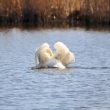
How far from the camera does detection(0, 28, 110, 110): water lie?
12.8 meters

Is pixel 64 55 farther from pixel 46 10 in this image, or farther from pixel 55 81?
pixel 46 10

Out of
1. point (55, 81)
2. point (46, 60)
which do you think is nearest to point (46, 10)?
point (46, 60)

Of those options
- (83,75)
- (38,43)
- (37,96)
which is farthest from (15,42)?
(37,96)

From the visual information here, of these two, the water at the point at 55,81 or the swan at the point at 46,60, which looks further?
the swan at the point at 46,60

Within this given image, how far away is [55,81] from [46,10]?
20648mm

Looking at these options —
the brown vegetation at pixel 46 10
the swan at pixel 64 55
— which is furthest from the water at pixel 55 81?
the brown vegetation at pixel 46 10

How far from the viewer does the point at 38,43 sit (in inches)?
1110

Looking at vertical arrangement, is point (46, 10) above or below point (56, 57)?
below

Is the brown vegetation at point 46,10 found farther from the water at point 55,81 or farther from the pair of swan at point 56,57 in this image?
the pair of swan at point 56,57

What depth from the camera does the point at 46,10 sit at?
119 ft

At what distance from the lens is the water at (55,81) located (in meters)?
12.8

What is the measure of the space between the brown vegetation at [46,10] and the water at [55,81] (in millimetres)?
8735

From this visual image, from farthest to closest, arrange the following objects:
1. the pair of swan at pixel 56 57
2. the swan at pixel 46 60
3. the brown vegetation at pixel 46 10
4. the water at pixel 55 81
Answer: the brown vegetation at pixel 46 10
the pair of swan at pixel 56 57
the swan at pixel 46 60
the water at pixel 55 81

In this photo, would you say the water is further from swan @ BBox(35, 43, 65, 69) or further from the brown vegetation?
the brown vegetation
